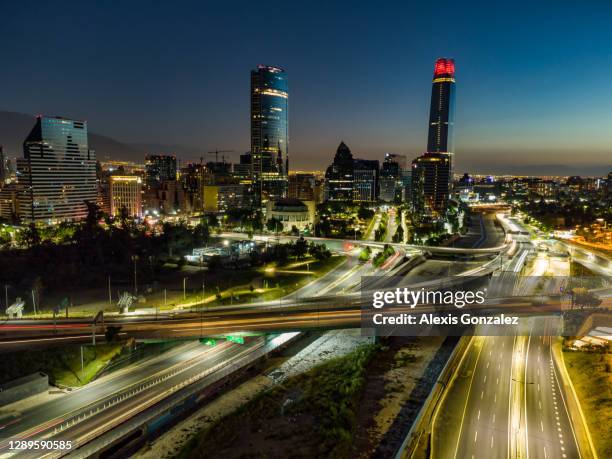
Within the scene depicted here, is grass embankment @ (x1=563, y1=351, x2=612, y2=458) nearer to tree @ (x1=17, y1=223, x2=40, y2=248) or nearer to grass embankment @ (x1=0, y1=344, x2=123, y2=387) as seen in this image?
grass embankment @ (x1=0, y1=344, x2=123, y2=387)

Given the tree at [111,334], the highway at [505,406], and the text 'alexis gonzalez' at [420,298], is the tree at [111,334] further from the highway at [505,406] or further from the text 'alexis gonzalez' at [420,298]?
the highway at [505,406]

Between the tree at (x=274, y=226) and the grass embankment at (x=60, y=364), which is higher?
the tree at (x=274, y=226)

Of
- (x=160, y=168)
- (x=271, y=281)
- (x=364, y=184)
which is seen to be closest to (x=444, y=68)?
(x=364, y=184)

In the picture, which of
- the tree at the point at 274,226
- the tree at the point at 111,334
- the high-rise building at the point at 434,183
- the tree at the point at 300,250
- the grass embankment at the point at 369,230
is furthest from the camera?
the high-rise building at the point at 434,183

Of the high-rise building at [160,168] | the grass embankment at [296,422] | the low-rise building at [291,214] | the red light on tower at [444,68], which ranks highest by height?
the red light on tower at [444,68]

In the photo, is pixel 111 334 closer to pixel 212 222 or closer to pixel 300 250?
pixel 300 250

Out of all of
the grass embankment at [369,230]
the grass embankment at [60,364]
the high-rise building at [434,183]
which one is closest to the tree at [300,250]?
the grass embankment at [369,230]
